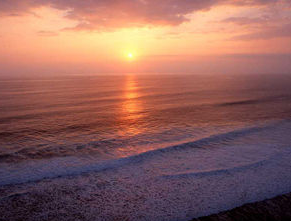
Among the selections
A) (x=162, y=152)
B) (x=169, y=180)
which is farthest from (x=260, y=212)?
(x=162, y=152)

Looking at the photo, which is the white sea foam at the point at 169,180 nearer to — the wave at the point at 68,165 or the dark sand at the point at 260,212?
the wave at the point at 68,165

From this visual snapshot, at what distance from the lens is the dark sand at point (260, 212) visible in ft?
19.7

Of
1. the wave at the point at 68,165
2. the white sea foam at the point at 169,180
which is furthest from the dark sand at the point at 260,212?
the wave at the point at 68,165

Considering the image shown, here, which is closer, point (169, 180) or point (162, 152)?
point (169, 180)

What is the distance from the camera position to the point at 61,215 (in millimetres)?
6262

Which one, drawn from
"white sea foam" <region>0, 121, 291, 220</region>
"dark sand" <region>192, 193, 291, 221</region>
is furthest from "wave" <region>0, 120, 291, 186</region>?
"dark sand" <region>192, 193, 291, 221</region>

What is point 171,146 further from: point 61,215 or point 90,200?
point 61,215

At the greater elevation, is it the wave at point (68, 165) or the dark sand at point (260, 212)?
the wave at point (68, 165)

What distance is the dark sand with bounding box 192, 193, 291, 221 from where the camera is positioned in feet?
19.7

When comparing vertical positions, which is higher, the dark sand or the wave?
the wave

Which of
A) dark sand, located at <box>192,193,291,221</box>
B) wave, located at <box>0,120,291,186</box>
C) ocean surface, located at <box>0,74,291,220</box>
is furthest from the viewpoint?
wave, located at <box>0,120,291,186</box>

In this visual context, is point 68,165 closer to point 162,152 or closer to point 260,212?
point 162,152

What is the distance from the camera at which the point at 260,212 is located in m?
6.26

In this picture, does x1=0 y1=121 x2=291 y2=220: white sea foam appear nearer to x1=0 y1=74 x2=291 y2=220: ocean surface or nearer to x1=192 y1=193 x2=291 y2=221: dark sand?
x1=0 y1=74 x2=291 y2=220: ocean surface
